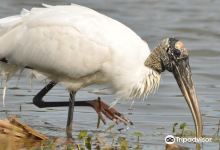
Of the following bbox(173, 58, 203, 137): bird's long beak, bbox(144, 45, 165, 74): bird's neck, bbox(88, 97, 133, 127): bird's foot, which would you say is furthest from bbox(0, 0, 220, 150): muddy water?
bbox(144, 45, 165, 74): bird's neck

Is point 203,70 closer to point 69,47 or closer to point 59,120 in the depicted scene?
point 59,120

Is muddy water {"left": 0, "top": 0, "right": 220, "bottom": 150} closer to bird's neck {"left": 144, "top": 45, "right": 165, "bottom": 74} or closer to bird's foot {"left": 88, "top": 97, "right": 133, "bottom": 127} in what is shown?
bird's foot {"left": 88, "top": 97, "right": 133, "bottom": 127}

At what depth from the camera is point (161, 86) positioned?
12422mm

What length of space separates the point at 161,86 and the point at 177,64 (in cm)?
Answer: 325

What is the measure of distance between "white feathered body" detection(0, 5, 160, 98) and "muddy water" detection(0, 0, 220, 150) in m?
0.64

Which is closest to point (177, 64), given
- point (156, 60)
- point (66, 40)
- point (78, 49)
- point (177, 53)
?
point (177, 53)

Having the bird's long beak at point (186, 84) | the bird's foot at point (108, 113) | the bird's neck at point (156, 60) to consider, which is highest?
the bird's neck at point (156, 60)

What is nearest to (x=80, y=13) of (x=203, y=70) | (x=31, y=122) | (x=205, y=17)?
(x=31, y=122)

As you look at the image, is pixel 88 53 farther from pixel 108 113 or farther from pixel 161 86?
pixel 161 86

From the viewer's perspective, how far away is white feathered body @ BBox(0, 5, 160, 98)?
29.8 ft

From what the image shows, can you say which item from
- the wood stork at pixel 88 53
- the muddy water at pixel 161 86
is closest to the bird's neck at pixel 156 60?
the wood stork at pixel 88 53

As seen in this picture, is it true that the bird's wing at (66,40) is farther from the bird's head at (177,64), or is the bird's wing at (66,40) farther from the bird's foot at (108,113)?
the bird's foot at (108,113)

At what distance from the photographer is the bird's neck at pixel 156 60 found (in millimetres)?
9242

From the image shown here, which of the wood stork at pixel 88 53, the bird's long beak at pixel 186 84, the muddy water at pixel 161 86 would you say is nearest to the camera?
the bird's long beak at pixel 186 84
